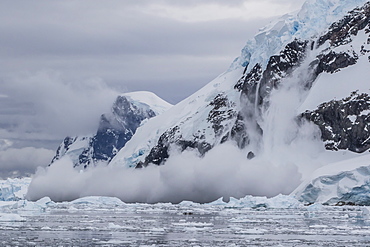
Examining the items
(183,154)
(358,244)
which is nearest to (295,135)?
(183,154)

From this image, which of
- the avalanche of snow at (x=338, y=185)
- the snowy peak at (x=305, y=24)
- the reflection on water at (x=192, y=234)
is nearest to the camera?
the reflection on water at (x=192, y=234)

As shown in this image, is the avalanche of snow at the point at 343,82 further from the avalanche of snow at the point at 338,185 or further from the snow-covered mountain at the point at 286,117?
the avalanche of snow at the point at 338,185

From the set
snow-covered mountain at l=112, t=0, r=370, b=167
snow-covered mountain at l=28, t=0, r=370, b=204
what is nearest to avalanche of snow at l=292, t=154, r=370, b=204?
snow-covered mountain at l=28, t=0, r=370, b=204

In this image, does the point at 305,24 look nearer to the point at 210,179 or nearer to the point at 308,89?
the point at 308,89

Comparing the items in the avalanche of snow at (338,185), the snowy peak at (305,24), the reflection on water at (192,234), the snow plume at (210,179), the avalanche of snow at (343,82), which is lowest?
the reflection on water at (192,234)

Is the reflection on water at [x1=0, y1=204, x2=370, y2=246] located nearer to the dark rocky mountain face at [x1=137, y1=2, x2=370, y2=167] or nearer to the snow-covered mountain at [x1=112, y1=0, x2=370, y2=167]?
the dark rocky mountain face at [x1=137, y1=2, x2=370, y2=167]

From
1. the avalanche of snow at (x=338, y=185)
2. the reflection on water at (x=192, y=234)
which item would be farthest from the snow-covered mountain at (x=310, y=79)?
the reflection on water at (x=192, y=234)

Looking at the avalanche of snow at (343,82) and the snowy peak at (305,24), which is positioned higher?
the snowy peak at (305,24)

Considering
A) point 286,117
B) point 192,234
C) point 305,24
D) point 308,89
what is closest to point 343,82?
point 308,89

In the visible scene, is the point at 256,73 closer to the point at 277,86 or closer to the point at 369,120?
the point at 277,86

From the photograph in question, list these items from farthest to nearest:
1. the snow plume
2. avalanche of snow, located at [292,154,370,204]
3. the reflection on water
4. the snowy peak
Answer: the snowy peak → the snow plume → avalanche of snow, located at [292,154,370,204] → the reflection on water

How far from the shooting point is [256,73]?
187 metres

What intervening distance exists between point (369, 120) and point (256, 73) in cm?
4002

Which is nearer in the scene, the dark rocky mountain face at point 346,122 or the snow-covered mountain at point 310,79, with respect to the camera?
the dark rocky mountain face at point 346,122
